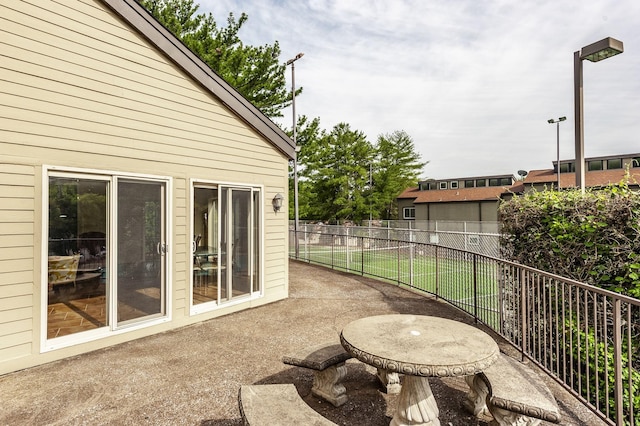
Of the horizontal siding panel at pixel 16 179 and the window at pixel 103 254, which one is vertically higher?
the horizontal siding panel at pixel 16 179

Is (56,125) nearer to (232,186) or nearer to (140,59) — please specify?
(140,59)

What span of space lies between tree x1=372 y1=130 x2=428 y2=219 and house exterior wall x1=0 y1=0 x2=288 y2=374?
821 inches

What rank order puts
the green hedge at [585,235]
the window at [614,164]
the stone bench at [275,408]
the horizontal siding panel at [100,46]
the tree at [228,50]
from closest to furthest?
the stone bench at [275,408] → the green hedge at [585,235] → the horizontal siding panel at [100,46] → the tree at [228,50] → the window at [614,164]

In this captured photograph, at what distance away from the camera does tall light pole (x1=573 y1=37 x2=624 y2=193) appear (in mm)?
4156

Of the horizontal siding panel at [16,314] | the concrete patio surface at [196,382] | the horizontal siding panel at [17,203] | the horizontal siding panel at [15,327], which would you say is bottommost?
the concrete patio surface at [196,382]

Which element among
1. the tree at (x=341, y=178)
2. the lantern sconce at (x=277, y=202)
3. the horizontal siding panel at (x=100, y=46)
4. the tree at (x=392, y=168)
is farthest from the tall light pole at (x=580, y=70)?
the tree at (x=392, y=168)

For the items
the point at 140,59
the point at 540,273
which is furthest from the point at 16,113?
the point at 540,273

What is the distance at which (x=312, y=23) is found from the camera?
9992 mm

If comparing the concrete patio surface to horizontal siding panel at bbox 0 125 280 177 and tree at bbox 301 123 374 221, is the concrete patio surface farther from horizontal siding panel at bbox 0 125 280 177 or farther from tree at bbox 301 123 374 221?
tree at bbox 301 123 374 221

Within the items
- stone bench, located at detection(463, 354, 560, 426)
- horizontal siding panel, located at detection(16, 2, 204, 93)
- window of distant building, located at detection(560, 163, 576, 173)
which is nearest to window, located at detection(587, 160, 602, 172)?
window of distant building, located at detection(560, 163, 576, 173)

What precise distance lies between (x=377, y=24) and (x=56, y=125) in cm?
843

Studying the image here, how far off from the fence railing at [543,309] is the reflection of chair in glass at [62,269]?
5.29 m

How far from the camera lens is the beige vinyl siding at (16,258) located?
350cm

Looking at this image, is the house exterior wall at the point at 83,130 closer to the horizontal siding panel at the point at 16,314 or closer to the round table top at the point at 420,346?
the horizontal siding panel at the point at 16,314
